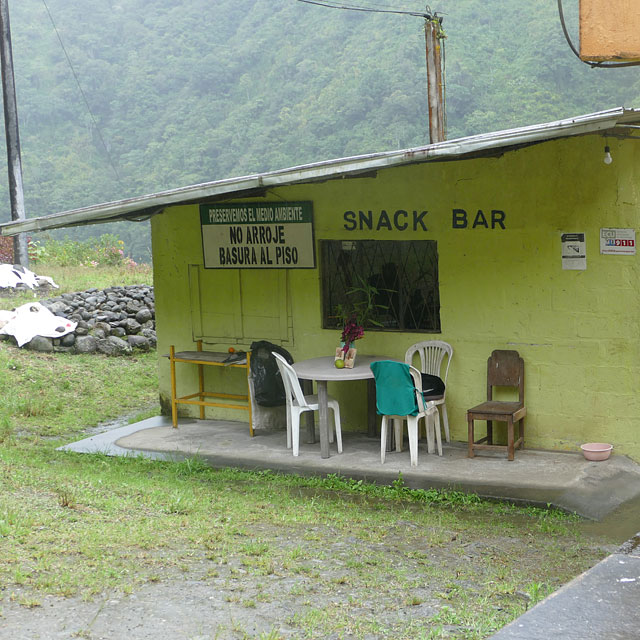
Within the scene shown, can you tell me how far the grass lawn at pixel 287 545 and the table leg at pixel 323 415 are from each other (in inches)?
22.4

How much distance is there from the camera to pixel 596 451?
303 inches

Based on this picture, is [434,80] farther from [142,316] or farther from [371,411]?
[371,411]

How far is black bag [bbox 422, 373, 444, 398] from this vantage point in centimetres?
811

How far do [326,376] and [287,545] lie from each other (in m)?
2.58

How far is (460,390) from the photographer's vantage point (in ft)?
28.1

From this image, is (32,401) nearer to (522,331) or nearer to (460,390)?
(460,390)

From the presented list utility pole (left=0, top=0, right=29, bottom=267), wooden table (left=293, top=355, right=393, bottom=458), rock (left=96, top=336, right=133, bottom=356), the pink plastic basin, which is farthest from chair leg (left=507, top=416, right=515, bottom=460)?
utility pole (left=0, top=0, right=29, bottom=267)

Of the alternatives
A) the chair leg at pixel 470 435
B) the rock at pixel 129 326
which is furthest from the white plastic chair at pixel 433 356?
the rock at pixel 129 326

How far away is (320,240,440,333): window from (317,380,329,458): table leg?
3.73 ft

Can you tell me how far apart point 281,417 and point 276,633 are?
17.5 ft

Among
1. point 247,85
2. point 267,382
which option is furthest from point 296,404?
point 247,85

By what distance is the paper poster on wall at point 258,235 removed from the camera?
921cm

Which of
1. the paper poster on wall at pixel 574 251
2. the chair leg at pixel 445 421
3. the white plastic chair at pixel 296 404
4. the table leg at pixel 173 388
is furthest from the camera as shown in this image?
the table leg at pixel 173 388

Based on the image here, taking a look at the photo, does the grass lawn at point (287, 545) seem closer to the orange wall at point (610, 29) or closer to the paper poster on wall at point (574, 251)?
the paper poster on wall at point (574, 251)
